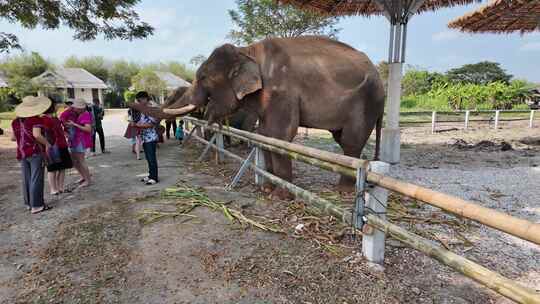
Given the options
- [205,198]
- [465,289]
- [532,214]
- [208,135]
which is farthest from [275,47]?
[208,135]

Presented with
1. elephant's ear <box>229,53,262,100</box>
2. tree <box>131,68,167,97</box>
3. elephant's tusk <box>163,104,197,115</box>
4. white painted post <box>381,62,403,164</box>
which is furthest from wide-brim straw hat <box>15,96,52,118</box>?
tree <box>131,68,167,97</box>

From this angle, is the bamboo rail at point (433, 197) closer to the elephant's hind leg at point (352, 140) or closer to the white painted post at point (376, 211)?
the white painted post at point (376, 211)

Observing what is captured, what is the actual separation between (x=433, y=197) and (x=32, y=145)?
4.56 m

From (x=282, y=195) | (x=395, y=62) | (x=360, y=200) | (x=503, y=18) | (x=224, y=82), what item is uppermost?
(x=503, y=18)

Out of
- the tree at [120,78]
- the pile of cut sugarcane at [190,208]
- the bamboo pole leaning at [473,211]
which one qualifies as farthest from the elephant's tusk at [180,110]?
the tree at [120,78]

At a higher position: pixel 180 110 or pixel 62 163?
pixel 180 110

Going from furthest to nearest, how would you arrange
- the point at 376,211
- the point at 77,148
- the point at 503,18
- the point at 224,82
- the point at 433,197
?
the point at 503,18, the point at 77,148, the point at 224,82, the point at 376,211, the point at 433,197

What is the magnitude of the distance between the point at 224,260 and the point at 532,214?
13.1 ft

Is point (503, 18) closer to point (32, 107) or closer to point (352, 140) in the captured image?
point (352, 140)

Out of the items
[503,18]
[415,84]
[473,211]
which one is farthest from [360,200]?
[415,84]

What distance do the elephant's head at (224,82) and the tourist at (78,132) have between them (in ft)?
6.55

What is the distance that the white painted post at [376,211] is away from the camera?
275 centimetres

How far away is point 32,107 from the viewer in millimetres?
4422

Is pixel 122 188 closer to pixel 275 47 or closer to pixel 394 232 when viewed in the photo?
pixel 275 47
